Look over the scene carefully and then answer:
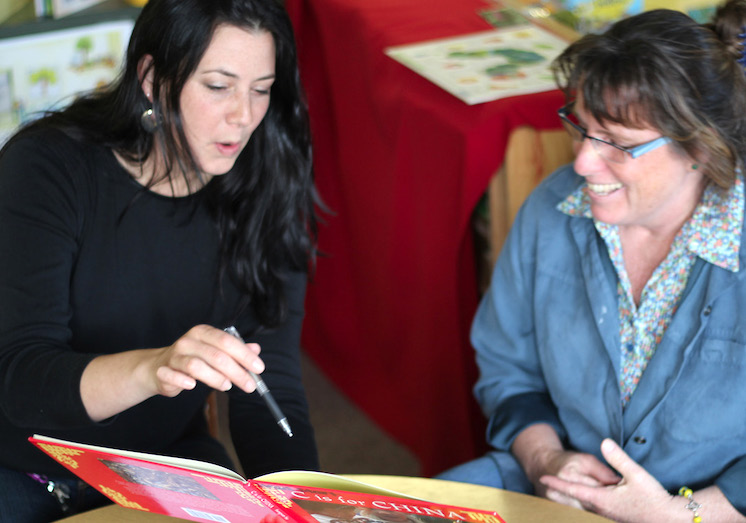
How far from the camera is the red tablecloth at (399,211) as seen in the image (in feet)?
6.61

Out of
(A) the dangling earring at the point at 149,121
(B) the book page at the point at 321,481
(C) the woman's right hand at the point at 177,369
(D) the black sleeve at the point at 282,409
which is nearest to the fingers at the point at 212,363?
(C) the woman's right hand at the point at 177,369

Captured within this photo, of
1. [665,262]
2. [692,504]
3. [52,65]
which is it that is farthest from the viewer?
[52,65]

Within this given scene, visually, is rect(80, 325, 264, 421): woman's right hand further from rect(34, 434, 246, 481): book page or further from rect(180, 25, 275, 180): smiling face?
rect(180, 25, 275, 180): smiling face

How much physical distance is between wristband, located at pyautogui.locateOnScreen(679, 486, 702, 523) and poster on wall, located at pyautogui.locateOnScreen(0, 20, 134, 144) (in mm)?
1995

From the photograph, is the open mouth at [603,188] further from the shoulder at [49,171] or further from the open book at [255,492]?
the shoulder at [49,171]

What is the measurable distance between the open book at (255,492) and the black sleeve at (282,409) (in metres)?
0.34

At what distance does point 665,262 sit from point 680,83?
0.96 feet

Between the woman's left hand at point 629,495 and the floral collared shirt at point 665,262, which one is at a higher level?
the floral collared shirt at point 665,262

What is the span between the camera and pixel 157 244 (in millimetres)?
1509

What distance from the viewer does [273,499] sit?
1.02 m

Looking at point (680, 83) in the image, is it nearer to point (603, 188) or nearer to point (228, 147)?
point (603, 188)

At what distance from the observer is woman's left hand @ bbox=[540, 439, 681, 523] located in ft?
4.45

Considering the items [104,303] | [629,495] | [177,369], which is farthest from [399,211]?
[177,369]

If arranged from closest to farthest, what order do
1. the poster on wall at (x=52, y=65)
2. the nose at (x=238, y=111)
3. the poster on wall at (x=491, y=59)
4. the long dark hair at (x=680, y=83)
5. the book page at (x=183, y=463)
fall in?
the book page at (x=183, y=463) → the long dark hair at (x=680, y=83) → the nose at (x=238, y=111) → the poster on wall at (x=491, y=59) → the poster on wall at (x=52, y=65)
